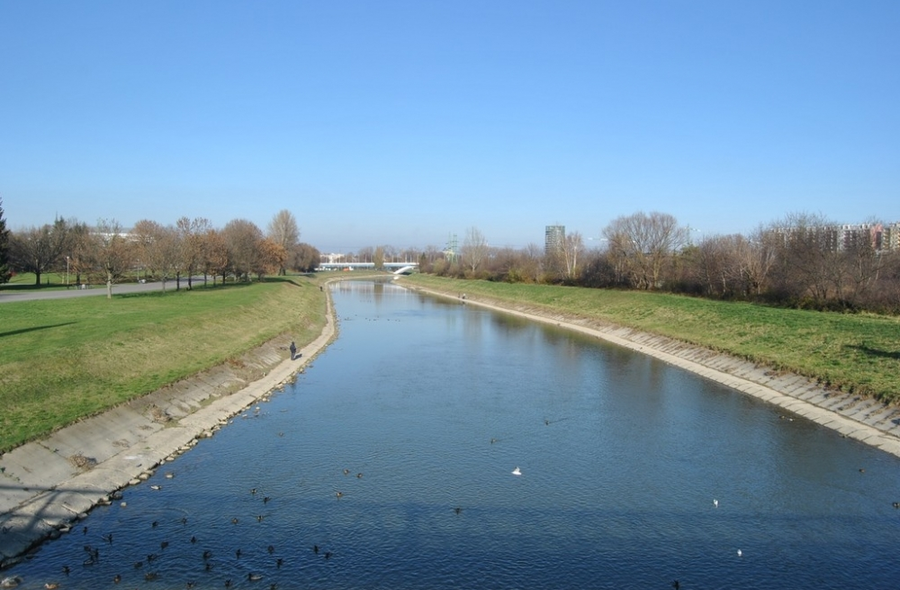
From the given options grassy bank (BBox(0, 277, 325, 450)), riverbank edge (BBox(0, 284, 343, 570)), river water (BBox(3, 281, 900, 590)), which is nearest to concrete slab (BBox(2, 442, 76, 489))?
riverbank edge (BBox(0, 284, 343, 570))

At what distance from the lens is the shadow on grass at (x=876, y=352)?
84.0ft

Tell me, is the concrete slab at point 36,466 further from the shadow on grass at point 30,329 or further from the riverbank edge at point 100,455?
the shadow on grass at point 30,329

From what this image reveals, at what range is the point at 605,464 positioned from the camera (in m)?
17.9

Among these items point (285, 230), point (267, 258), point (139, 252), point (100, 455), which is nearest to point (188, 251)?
point (139, 252)

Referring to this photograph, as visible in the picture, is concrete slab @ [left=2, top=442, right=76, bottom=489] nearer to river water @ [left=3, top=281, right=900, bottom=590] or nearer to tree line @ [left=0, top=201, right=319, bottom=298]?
river water @ [left=3, top=281, right=900, bottom=590]

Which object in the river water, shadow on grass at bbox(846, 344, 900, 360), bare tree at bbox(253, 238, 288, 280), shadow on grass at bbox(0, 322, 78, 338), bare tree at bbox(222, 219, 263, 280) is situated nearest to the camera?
the river water

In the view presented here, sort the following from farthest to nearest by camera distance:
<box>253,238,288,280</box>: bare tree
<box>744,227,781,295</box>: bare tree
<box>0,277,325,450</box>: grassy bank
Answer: <box>253,238,288,280</box>: bare tree < <box>744,227,781,295</box>: bare tree < <box>0,277,325,450</box>: grassy bank

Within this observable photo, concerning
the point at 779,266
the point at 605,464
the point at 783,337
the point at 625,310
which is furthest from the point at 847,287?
the point at 605,464

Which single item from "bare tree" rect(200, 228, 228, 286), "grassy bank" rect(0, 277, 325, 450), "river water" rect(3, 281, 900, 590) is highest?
"bare tree" rect(200, 228, 228, 286)

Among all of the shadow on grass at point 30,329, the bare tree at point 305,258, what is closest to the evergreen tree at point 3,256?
the shadow on grass at point 30,329

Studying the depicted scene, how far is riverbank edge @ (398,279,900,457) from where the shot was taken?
2075 centimetres

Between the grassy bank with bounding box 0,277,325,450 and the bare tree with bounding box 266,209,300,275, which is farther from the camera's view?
the bare tree with bounding box 266,209,300,275

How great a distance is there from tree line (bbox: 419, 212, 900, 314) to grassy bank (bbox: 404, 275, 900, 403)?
10.8 feet

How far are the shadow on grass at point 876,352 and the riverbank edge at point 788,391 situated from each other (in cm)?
273
